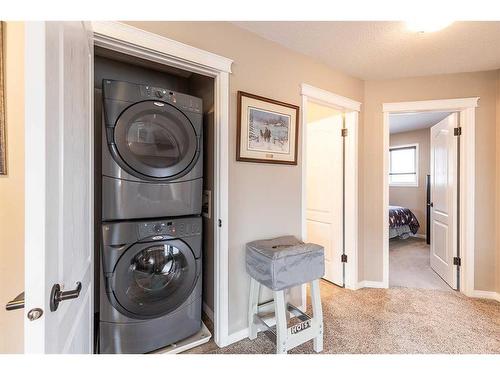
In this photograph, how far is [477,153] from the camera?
240cm

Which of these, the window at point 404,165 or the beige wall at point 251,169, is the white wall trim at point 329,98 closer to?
the beige wall at point 251,169

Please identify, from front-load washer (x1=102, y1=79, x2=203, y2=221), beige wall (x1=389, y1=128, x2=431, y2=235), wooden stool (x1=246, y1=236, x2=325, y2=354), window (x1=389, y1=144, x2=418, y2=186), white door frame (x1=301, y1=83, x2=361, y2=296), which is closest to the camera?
front-load washer (x1=102, y1=79, x2=203, y2=221)

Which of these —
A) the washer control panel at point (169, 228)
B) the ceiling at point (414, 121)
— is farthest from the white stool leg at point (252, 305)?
the ceiling at point (414, 121)

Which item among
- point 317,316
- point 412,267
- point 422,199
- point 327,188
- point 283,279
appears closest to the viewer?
point 283,279

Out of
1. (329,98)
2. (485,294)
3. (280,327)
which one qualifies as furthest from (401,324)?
(329,98)

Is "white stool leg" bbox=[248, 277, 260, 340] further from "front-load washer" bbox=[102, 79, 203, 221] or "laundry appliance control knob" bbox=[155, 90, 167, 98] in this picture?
"laundry appliance control knob" bbox=[155, 90, 167, 98]

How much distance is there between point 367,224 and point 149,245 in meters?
2.34

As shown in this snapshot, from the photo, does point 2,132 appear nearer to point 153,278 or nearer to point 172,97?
point 172,97

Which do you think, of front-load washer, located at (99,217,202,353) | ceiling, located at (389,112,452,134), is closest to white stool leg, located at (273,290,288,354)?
front-load washer, located at (99,217,202,353)

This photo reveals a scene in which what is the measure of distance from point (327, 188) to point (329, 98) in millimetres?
1022

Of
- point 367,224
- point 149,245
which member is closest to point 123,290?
point 149,245

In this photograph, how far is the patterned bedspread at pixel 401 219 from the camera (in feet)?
14.1

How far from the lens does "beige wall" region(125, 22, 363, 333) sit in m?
1.61

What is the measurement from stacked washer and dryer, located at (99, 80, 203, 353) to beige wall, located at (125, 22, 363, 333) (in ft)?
0.90
